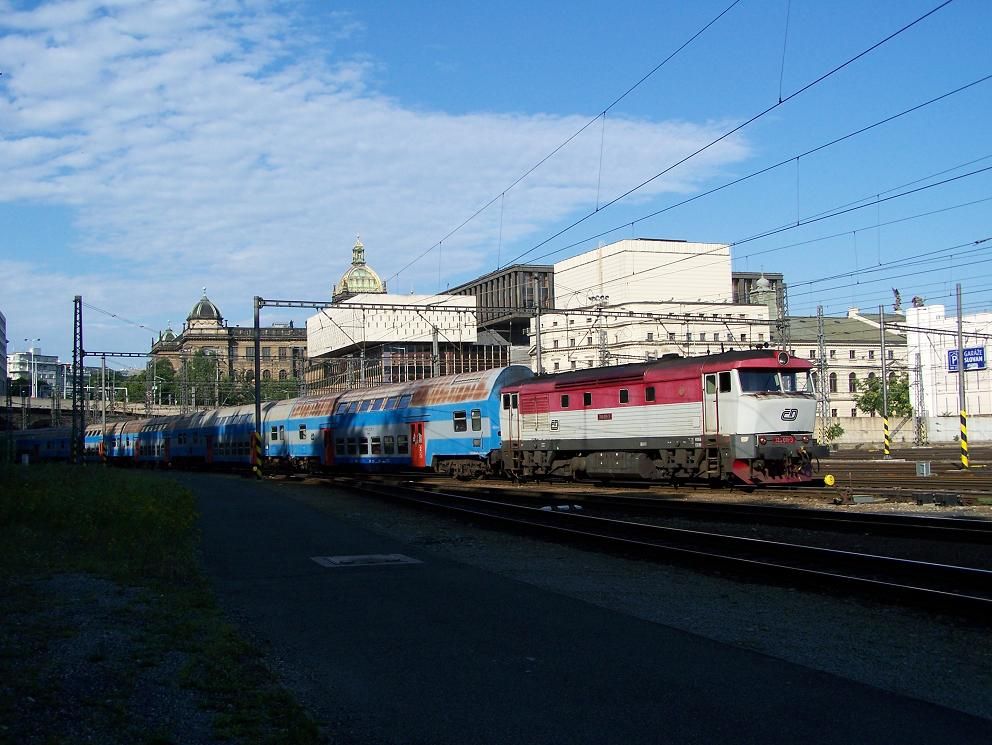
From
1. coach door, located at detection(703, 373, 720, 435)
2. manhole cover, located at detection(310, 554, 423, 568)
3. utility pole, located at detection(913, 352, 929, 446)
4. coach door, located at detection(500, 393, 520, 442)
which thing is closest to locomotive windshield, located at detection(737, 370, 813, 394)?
coach door, located at detection(703, 373, 720, 435)

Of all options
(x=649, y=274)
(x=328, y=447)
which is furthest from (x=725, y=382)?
(x=649, y=274)

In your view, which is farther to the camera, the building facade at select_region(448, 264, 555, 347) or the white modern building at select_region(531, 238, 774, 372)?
the building facade at select_region(448, 264, 555, 347)

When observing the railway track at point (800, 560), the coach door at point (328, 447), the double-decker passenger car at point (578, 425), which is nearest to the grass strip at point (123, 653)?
the railway track at point (800, 560)

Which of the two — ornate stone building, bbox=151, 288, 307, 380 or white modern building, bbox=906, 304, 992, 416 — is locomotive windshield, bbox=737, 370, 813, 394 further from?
ornate stone building, bbox=151, 288, 307, 380

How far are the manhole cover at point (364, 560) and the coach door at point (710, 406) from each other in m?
12.9

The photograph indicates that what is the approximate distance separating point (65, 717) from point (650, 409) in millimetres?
22890

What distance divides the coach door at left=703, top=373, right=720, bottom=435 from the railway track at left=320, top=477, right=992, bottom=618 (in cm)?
660

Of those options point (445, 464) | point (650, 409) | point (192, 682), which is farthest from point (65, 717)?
point (445, 464)

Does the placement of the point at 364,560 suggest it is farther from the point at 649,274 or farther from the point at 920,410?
the point at 649,274

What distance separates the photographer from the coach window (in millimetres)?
25734

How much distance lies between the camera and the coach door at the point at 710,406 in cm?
2597

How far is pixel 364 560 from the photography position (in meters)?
15.2

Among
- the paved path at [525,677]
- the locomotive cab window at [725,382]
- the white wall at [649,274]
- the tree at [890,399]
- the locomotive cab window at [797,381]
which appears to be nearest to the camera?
the paved path at [525,677]

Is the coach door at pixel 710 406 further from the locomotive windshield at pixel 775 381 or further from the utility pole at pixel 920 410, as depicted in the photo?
the utility pole at pixel 920 410
